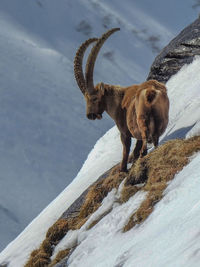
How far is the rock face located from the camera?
72.7 ft

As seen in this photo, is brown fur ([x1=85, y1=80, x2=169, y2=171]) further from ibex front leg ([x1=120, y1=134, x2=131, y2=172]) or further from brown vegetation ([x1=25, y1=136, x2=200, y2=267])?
brown vegetation ([x1=25, y1=136, x2=200, y2=267])

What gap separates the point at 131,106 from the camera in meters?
13.7

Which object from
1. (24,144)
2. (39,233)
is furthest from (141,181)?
(24,144)

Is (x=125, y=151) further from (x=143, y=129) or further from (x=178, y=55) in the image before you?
(x=178, y=55)

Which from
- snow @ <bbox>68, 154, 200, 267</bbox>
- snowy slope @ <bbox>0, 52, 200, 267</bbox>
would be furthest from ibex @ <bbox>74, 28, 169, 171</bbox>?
snow @ <bbox>68, 154, 200, 267</bbox>

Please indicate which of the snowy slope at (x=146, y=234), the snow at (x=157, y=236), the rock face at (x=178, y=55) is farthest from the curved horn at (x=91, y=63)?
the rock face at (x=178, y=55)

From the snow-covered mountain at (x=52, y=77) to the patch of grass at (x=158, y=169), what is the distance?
23827 mm

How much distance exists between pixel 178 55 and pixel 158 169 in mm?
12029

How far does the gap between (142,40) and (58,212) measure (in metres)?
63.7

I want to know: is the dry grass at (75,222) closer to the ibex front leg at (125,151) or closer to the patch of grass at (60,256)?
the ibex front leg at (125,151)

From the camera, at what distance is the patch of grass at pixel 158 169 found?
9930 millimetres

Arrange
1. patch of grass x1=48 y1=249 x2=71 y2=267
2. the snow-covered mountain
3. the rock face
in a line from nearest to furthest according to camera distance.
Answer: patch of grass x1=48 y1=249 x2=71 y2=267
the rock face
the snow-covered mountain

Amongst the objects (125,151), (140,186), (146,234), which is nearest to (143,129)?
(125,151)

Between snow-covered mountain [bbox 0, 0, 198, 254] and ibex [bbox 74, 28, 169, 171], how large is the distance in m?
21.6
